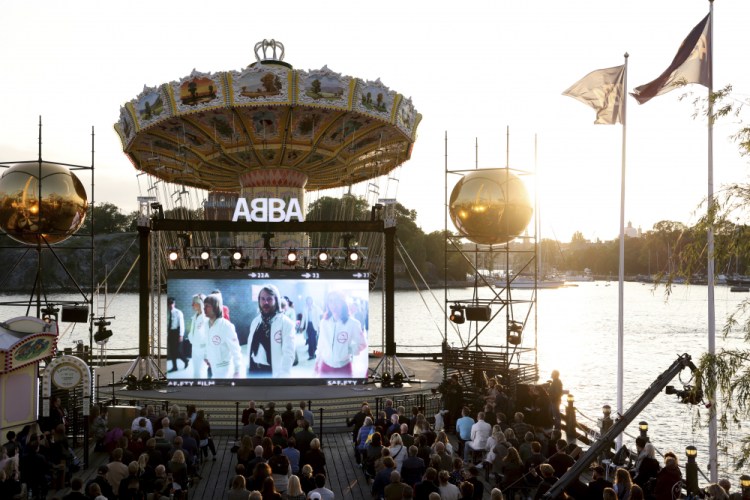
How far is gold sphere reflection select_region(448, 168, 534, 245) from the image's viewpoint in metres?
23.0

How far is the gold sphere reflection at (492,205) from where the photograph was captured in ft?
75.3

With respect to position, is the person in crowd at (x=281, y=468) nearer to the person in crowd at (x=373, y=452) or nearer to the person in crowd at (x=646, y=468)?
the person in crowd at (x=373, y=452)

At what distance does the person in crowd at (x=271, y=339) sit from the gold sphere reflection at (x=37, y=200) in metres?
6.47

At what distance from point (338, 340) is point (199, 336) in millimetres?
4563

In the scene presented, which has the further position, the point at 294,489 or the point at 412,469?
the point at 412,469

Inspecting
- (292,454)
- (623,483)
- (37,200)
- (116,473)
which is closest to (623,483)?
(623,483)

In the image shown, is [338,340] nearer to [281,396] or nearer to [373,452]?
[281,396]

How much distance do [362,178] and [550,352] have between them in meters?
27.2

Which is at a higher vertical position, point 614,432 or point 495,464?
point 614,432

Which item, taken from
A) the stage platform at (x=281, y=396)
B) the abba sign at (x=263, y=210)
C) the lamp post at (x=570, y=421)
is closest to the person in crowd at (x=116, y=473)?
the stage platform at (x=281, y=396)

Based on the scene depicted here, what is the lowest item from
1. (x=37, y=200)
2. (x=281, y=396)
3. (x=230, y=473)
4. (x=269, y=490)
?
(x=230, y=473)

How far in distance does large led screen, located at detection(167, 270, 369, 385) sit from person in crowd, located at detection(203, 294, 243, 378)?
0.03 meters

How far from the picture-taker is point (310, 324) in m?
23.4

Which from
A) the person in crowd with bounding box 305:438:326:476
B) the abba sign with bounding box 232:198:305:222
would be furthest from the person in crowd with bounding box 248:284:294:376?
the person in crowd with bounding box 305:438:326:476
